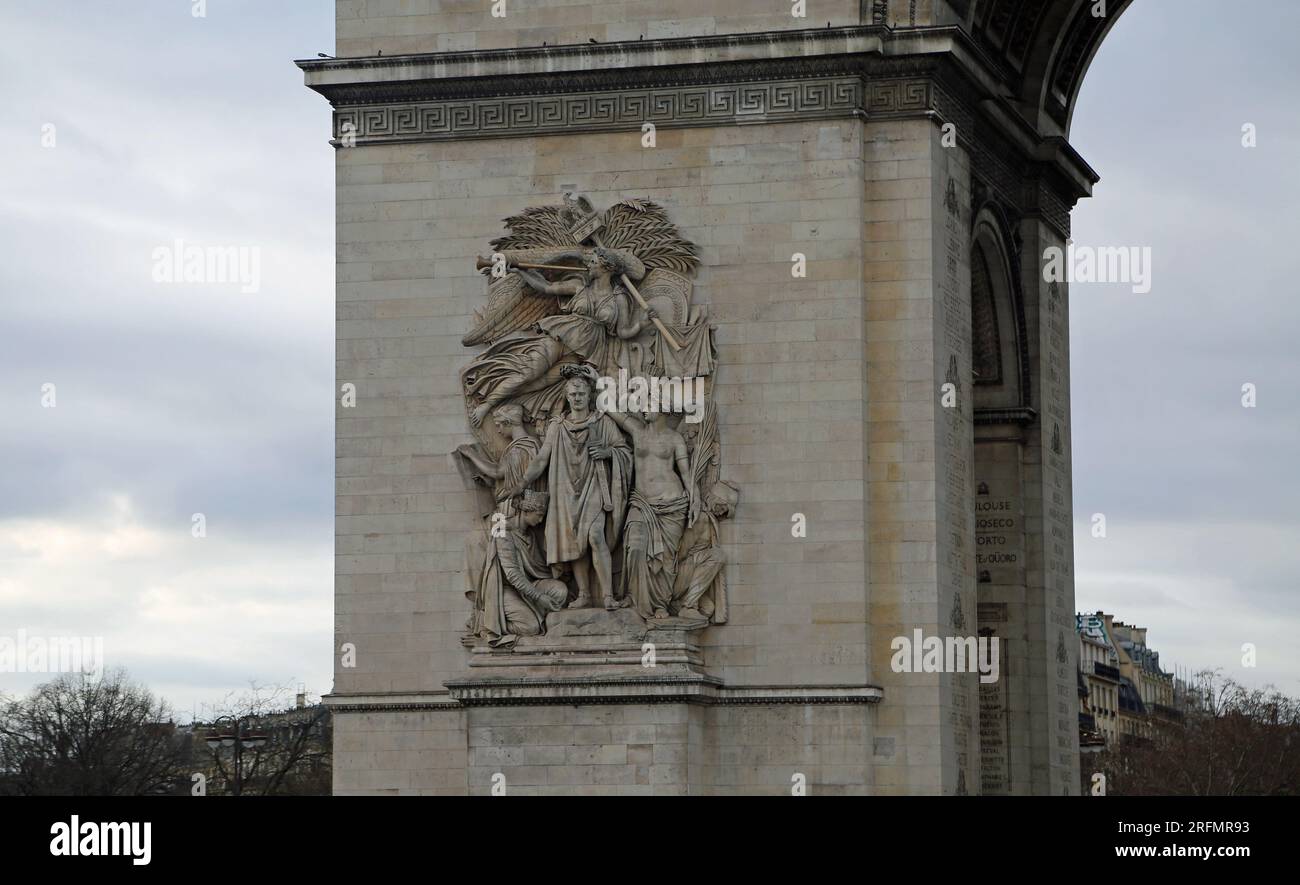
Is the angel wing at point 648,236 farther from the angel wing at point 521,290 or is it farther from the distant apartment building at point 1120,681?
the distant apartment building at point 1120,681

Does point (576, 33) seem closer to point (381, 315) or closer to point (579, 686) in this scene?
point (381, 315)

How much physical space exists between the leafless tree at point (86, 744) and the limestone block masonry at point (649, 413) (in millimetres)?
32430

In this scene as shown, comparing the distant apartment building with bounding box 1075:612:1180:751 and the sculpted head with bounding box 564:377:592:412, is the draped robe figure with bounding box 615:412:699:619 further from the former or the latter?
the distant apartment building with bounding box 1075:612:1180:751

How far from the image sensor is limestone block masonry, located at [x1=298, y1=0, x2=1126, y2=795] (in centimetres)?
3653

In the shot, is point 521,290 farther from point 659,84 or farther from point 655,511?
point 655,511

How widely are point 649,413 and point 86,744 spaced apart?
39.6 meters

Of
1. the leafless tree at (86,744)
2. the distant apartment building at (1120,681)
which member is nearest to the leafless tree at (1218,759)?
the distant apartment building at (1120,681)

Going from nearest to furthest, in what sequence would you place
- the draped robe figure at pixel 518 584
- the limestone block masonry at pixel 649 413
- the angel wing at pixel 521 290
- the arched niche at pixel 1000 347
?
1. the limestone block masonry at pixel 649 413
2. the draped robe figure at pixel 518 584
3. the angel wing at pixel 521 290
4. the arched niche at pixel 1000 347

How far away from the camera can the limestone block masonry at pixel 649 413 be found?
120ft

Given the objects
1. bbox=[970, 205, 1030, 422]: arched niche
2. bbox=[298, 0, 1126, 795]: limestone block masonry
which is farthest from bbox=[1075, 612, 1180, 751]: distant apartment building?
bbox=[298, 0, 1126, 795]: limestone block masonry

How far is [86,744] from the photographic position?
73.5m
